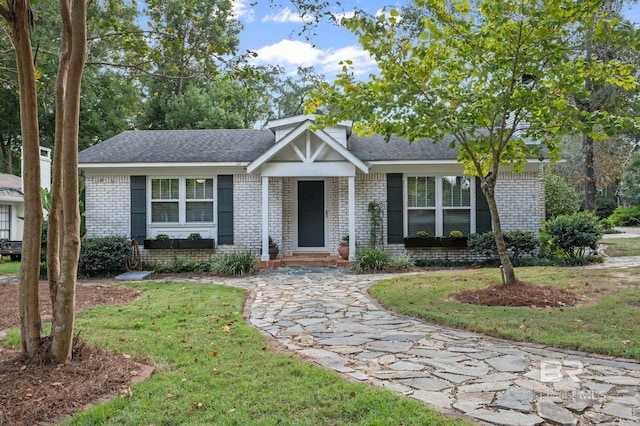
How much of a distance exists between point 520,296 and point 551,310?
694 millimetres

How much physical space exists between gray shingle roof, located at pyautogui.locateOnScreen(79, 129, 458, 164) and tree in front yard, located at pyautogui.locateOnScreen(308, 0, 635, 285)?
16.8ft

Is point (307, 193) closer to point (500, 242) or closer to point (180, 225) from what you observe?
point (180, 225)

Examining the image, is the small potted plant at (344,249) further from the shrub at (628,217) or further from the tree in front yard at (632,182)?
the tree in front yard at (632,182)

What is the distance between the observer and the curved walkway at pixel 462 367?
3252 millimetres

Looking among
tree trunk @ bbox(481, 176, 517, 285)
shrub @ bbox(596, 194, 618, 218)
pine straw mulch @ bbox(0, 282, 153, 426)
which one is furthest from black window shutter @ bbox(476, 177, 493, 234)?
shrub @ bbox(596, 194, 618, 218)

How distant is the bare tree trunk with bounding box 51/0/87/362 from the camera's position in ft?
12.8

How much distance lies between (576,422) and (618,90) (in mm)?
18262

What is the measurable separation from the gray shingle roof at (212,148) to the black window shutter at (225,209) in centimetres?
67

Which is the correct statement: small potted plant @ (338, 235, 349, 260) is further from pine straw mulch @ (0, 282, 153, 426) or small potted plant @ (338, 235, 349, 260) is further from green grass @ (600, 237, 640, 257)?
pine straw mulch @ (0, 282, 153, 426)

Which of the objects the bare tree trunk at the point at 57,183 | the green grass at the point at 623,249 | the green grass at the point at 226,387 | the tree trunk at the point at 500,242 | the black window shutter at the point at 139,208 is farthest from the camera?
the green grass at the point at 623,249

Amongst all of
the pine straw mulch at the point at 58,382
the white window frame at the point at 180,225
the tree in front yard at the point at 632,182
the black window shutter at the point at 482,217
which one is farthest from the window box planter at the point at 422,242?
the tree in front yard at the point at 632,182

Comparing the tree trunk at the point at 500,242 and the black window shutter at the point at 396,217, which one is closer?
the tree trunk at the point at 500,242

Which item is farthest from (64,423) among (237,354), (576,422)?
(576,422)

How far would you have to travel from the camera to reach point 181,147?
13.8 meters
